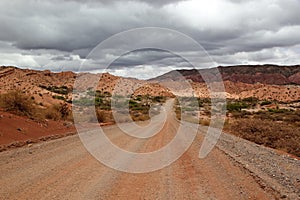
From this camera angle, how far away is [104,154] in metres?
14.0

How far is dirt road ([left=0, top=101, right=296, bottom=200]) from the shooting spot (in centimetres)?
832

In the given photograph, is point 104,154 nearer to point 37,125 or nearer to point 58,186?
point 58,186

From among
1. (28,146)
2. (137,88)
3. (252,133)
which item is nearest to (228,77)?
(137,88)

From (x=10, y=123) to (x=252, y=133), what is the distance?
1451 cm

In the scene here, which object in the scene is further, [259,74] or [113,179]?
[259,74]

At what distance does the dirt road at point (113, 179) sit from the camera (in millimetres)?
8320

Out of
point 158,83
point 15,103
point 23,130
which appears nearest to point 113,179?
point 23,130

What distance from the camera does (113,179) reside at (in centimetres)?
990

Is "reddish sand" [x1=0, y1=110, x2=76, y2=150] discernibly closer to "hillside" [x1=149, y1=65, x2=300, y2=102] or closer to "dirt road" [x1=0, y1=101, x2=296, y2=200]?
"dirt road" [x1=0, y1=101, x2=296, y2=200]

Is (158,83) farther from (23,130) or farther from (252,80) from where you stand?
(23,130)

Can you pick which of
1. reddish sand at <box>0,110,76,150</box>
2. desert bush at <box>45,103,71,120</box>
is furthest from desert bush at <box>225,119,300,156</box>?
desert bush at <box>45,103,71,120</box>

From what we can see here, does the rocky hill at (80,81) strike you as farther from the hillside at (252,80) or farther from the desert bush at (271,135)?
the desert bush at (271,135)

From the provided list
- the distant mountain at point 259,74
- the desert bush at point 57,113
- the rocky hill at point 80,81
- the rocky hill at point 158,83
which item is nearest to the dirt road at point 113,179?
the desert bush at point 57,113

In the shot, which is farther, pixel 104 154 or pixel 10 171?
pixel 104 154
